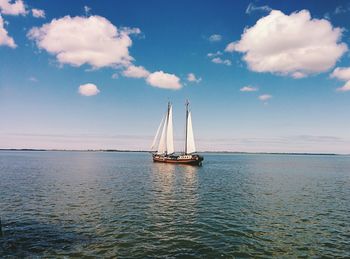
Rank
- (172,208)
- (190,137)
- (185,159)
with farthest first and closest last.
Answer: (185,159)
(190,137)
(172,208)

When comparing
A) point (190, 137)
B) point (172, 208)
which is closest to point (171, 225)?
point (172, 208)

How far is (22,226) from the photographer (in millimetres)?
23125

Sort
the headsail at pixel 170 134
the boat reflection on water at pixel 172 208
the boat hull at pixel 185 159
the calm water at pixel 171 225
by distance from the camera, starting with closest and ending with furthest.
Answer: the calm water at pixel 171 225, the boat reflection on water at pixel 172 208, the boat hull at pixel 185 159, the headsail at pixel 170 134

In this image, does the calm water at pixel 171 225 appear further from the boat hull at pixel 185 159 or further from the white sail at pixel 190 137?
the white sail at pixel 190 137

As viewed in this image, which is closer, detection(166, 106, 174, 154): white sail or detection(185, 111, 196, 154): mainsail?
detection(185, 111, 196, 154): mainsail

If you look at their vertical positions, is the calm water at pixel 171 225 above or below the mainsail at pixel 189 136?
below

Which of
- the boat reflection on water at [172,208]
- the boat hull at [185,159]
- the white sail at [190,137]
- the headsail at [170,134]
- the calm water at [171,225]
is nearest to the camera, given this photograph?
the calm water at [171,225]

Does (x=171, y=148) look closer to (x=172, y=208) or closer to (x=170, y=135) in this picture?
(x=170, y=135)

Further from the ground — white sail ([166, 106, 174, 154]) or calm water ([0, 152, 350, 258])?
white sail ([166, 106, 174, 154])

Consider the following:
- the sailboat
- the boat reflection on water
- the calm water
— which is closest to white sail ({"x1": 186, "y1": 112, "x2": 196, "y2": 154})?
the sailboat

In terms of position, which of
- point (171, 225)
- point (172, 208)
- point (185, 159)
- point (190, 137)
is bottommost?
point (171, 225)

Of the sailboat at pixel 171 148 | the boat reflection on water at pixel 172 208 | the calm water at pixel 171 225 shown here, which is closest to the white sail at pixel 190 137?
the sailboat at pixel 171 148

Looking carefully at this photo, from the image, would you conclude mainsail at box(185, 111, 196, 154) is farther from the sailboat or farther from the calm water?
the calm water

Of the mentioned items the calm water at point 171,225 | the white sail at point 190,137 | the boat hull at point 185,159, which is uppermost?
the white sail at point 190,137
